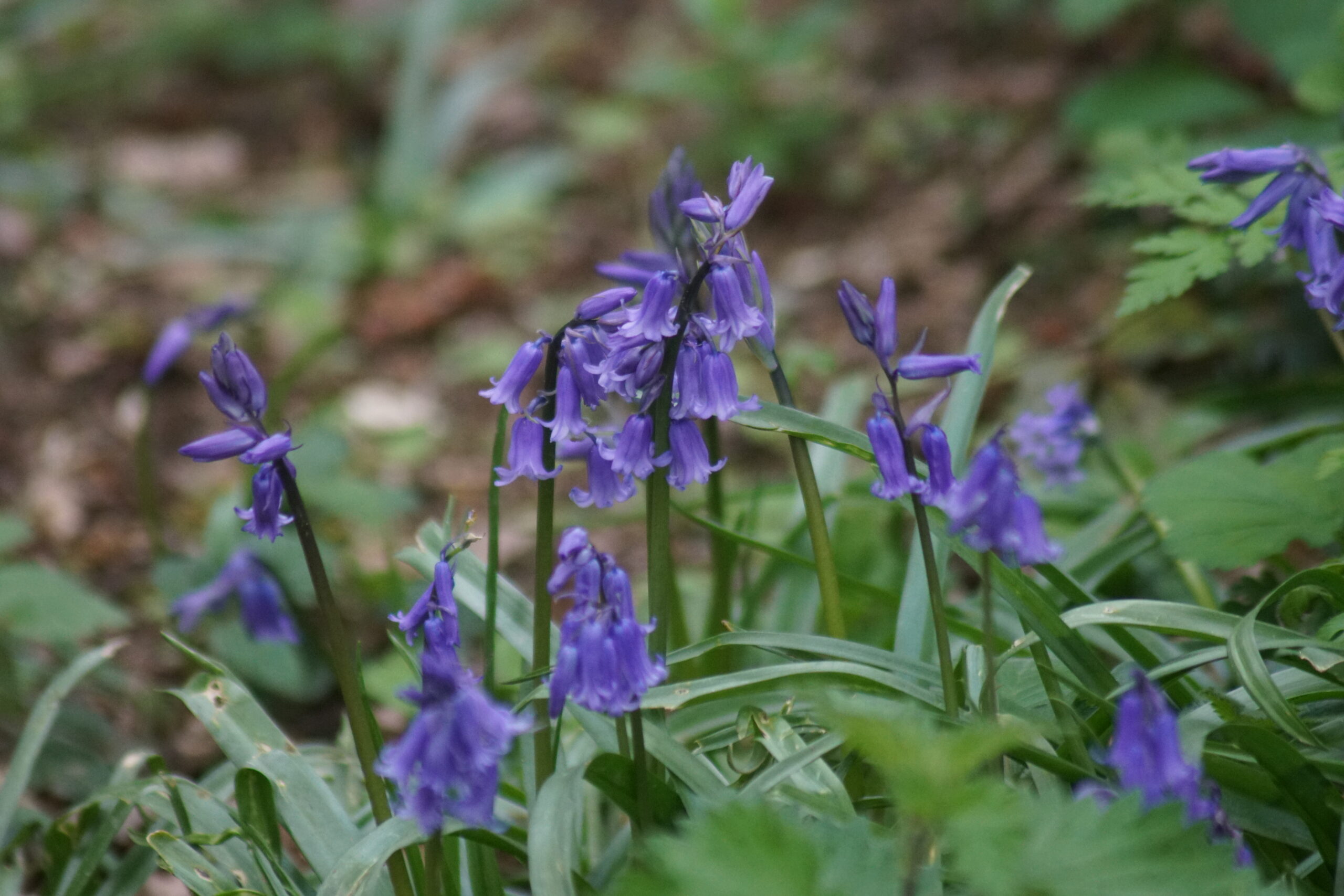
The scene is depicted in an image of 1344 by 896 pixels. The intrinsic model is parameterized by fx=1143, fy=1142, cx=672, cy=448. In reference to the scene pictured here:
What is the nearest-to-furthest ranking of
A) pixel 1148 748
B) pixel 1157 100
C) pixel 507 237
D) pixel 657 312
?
pixel 1148 748 < pixel 657 312 < pixel 1157 100 < pixel 507 237

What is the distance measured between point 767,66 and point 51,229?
157 inches

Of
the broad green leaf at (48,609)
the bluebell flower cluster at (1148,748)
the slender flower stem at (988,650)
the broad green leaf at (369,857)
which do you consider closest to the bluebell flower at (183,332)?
the broad green leaf at (48,609)

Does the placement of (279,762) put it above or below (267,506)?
below

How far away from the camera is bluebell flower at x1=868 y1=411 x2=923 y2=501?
179 cm

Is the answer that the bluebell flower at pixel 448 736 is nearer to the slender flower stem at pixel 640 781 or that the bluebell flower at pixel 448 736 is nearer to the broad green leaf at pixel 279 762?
the slender flower stem at pixel 640 781

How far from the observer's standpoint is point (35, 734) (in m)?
2.44

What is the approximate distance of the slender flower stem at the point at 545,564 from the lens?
1907 millimetres

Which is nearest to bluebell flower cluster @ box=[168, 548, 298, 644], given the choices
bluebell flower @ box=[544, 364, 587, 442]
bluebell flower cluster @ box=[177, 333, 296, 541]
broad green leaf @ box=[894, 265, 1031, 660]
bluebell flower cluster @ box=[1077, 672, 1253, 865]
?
bluebell flower cluster @ box=[177, 333, 296, 541]

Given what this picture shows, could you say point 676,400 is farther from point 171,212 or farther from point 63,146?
point 63,146

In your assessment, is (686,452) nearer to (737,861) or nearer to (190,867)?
(737,861)

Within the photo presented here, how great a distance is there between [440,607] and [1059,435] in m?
1.73

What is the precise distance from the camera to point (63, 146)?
7156mm

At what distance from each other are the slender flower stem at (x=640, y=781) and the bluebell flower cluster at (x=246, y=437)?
658 millimetres

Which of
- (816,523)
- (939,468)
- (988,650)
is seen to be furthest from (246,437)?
(988,650)
